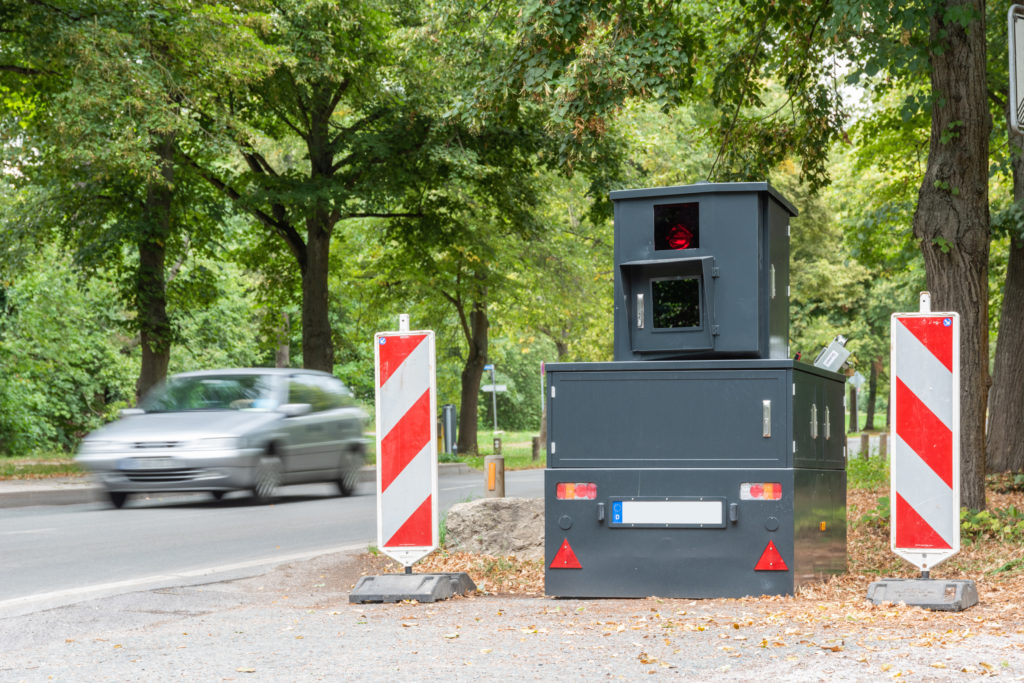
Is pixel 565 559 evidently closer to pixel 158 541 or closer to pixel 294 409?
pixel 158 541

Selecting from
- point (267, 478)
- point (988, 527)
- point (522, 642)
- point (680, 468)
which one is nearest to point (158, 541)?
point (267, 478)

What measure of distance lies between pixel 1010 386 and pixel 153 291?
605 inches

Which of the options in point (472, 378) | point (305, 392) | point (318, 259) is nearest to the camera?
point (305, 392)

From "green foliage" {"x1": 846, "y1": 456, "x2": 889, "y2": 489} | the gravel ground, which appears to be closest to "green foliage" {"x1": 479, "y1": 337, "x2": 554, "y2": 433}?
"green foliage" {"x1": 846, "y1": 456, "x2": 889, "y2": 489}

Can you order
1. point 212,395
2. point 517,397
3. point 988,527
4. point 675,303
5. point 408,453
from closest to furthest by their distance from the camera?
point 408,453, point 675,303, point 988,527, point 212,395, point 517,397

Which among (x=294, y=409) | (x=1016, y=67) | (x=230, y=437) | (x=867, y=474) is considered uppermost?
(x=1016, y=67)

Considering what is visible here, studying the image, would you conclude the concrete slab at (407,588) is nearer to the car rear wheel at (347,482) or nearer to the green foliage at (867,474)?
the green foliage at (867,474)

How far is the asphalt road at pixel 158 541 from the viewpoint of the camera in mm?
8547

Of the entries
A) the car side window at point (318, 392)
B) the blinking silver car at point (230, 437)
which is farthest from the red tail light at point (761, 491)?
the car side window at point (318, 392)

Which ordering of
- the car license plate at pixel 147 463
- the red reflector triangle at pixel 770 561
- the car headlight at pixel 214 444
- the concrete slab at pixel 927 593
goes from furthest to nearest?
the car headlight at pixel 214 444 → the car license plate at pixel 147 463 → the red reflector triangle at pixel 770 561 → the concrete slab at pixel 927 593

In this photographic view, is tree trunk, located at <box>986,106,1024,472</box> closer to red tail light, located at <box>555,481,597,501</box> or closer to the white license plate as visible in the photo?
the white license plate

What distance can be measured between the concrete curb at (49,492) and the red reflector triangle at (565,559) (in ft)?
27.4

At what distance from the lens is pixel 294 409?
15727 mm

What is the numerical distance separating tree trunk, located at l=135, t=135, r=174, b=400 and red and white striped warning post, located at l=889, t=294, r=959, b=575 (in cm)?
1842
